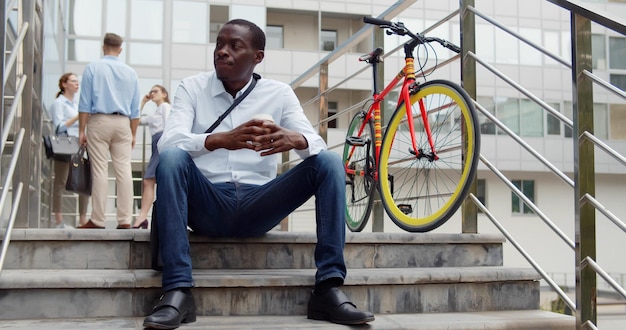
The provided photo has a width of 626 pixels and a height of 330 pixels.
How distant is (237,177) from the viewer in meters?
2.57

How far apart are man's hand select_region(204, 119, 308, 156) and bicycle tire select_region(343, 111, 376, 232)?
1.49 m

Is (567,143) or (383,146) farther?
(567,143)

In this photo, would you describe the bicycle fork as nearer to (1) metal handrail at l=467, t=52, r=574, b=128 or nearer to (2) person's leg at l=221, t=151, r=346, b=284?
(1) metal handrail at l=467, t=52, r=574, b=128

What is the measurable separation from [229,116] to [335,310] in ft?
2.85

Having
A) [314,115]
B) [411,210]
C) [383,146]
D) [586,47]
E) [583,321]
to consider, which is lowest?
[583,321]

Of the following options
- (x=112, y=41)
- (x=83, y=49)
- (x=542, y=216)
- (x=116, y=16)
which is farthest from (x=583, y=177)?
(x=83, y=49)

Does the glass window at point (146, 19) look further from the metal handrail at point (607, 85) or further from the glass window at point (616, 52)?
the metal handrail at point (607, 85)

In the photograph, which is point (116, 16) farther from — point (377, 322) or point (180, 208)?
point (377, 322)

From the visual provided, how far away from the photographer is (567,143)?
76.1ft

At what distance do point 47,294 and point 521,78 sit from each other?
74.4 ft

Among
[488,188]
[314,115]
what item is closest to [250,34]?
[314,115]

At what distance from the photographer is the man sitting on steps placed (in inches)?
86.2

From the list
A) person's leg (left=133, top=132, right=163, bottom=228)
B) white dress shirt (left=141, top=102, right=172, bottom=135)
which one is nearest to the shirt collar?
person's leg (left=133, top=132, right=163, bottom=228)

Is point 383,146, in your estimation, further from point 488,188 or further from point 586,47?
point 488,188
